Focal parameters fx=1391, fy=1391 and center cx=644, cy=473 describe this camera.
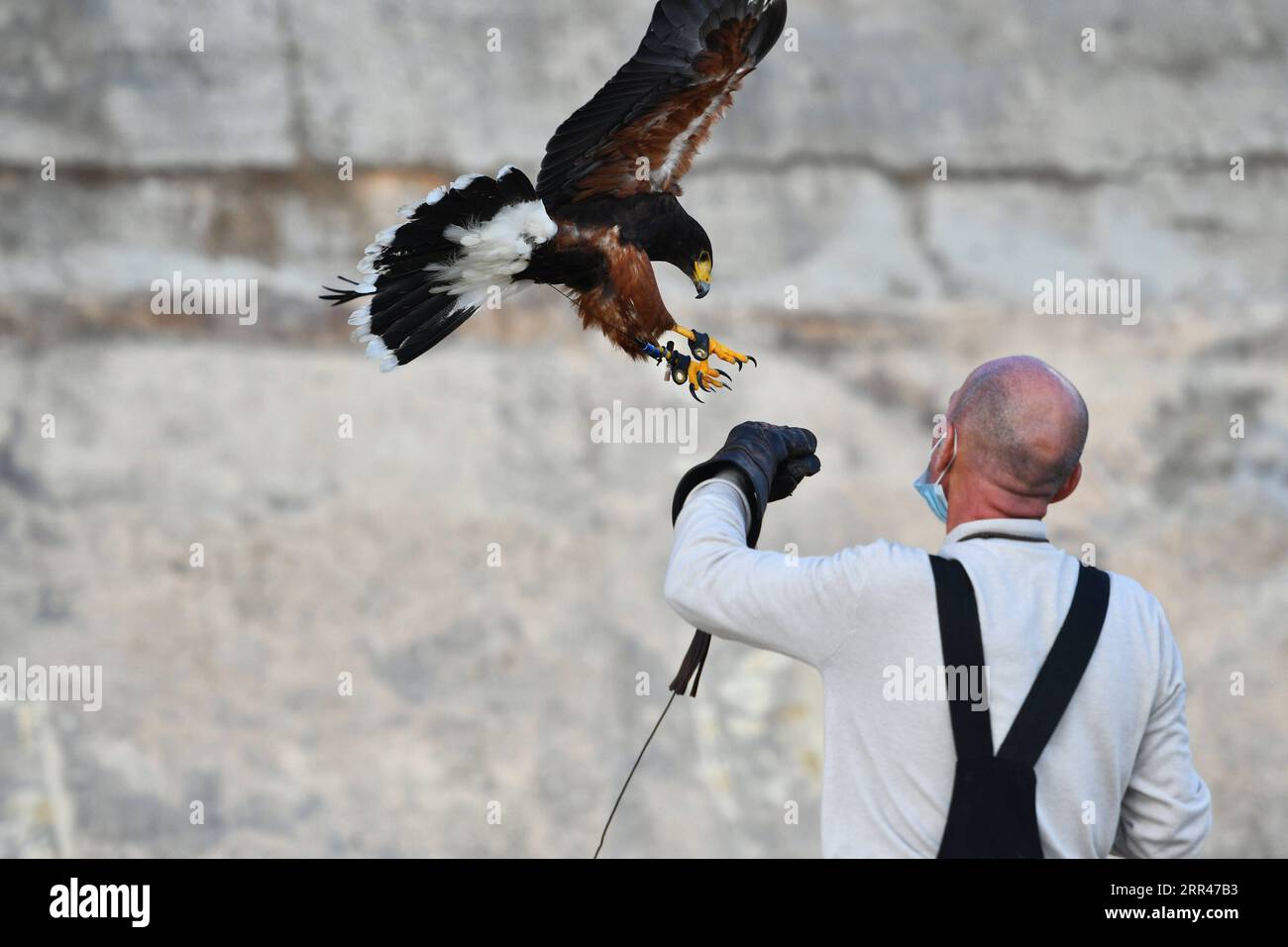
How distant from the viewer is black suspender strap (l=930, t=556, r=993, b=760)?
5.44 ft

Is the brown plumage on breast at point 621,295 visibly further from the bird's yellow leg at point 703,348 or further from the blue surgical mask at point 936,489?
the blue surgical mask at point 936,489

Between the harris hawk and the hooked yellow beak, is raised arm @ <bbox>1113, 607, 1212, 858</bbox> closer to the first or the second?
the harris hawk

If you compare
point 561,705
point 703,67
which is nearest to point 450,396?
point 561,705

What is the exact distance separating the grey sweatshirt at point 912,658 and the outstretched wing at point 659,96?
122 cm

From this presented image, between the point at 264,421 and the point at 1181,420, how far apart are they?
433cm

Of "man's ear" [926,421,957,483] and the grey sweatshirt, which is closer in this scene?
the grey sweatshirt

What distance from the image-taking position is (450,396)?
6.56 meters

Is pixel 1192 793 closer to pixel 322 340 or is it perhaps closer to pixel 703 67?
pixel 703 67

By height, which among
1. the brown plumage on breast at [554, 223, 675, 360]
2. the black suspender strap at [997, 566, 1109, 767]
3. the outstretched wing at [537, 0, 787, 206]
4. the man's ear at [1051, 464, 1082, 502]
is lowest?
the black suspender strap at [997, 566, 1109, 767]

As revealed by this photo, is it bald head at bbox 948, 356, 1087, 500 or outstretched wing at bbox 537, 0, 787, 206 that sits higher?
outstretched wing at bbox 537, 0, 787, 206

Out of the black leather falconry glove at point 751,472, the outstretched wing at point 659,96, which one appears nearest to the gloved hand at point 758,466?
the black leather falconry glove at point 751,472

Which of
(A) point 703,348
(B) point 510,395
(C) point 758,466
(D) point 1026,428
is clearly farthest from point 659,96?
(B) point 510,395

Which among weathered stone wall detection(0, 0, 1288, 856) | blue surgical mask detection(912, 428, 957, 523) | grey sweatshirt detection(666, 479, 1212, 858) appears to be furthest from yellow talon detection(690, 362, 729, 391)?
weathered stone wall detection(0, 0, 1288, 856)

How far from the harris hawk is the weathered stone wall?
11.4 ft
